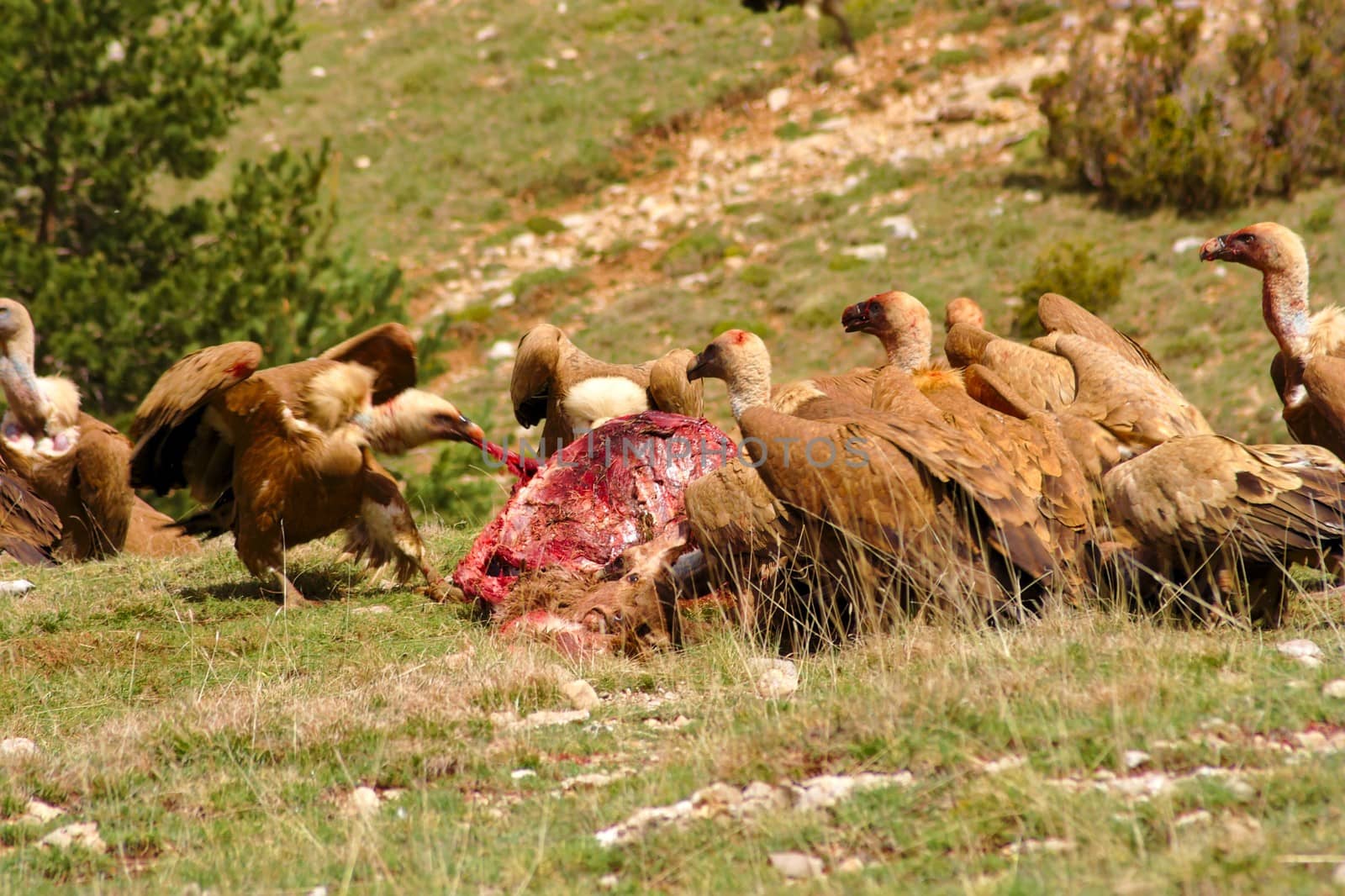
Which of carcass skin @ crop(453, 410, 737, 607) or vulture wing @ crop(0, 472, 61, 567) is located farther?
vulture wing @ crop(0, 472, 61, 567)

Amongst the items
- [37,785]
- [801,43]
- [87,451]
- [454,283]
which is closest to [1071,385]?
[37,785]

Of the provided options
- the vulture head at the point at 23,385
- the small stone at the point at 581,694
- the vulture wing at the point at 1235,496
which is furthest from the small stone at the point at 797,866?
the vulture head at the point at 23,385

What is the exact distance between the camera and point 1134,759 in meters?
3.73

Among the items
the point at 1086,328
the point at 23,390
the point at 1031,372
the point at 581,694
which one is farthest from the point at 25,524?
the point at 1086,328

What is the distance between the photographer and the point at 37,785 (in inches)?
181

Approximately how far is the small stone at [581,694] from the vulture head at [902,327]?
11.2 feet

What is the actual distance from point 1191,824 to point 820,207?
948 inches

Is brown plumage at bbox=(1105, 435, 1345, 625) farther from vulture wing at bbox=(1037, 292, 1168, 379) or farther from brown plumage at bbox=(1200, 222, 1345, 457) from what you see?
vulture wing at bbox=(1037, 292, 1168, 379)

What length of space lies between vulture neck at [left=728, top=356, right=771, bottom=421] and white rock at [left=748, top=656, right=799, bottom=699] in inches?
70.2

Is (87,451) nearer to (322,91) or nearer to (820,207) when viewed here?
(820,207)

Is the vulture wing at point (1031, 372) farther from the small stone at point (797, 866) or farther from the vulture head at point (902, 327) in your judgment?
the small stone at point (797, 866)

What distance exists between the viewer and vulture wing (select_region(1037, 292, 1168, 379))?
8.17 m

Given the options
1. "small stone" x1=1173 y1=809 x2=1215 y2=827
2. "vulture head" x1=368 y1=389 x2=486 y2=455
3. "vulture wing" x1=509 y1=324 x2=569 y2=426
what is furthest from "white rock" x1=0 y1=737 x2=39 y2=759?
"vulture wing" x1=509 y1=324 x2=569 y2=426

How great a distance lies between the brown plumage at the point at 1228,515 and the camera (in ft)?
17.2
